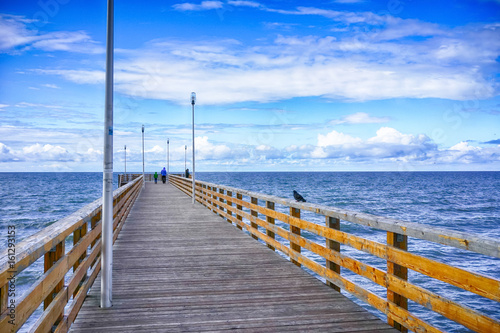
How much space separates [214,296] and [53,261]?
221 centimetres

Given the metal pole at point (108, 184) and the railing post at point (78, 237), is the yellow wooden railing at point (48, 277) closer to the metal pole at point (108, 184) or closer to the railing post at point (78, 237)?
the railing post at point (78, 237)

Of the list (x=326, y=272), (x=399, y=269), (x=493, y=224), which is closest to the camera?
(x=399, y=269)

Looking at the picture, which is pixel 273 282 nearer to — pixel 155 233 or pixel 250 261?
pixel 250 261

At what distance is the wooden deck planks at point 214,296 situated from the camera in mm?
4477

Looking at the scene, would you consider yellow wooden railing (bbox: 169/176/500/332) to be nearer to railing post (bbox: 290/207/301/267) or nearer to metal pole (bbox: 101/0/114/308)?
railing post (bbox: 290/207/301/267)

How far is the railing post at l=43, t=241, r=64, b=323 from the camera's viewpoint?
376 cm

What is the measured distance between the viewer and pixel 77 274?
191 inches

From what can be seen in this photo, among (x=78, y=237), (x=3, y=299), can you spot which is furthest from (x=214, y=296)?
(x=3, y=299)

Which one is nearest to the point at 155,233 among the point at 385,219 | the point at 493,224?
the point at 385,219

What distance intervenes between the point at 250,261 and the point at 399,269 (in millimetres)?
3710

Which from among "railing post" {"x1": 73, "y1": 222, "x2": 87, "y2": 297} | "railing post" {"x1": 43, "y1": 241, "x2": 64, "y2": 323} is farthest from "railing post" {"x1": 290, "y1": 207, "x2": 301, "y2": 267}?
"railing post" {"x1": 43, "y1": 241, "x2": 64, "y2": 323}

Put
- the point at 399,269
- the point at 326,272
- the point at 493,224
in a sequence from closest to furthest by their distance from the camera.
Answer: the point at 399,269 < the point at 326,272 < the point at 493,224

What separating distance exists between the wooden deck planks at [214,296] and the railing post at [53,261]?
58 centimetres

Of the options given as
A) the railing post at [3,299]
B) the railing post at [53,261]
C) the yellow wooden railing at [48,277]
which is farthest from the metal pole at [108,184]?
the railing post at [3,299]
